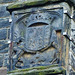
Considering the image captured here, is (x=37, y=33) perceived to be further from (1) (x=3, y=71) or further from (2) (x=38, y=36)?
(1) (x=3, y=71)

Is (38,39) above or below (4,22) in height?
below

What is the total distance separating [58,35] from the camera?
6789 mm

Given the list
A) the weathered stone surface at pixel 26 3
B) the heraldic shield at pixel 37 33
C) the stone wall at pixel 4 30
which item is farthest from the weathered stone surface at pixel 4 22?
the heraldic shield at pixel 37 33

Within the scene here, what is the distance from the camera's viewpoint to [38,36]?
6.85 m

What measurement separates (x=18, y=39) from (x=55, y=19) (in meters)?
0.65

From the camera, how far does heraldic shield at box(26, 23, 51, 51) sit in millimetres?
6793

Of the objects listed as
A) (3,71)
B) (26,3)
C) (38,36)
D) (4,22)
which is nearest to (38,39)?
(38,36)

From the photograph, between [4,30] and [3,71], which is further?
[4,30]

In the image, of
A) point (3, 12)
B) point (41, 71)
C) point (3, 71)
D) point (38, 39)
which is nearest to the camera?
point (41, 71)

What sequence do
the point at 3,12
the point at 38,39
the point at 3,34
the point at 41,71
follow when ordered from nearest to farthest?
the point at 41,71
the point at 38,39
the point at 3,34
the point at 3,12

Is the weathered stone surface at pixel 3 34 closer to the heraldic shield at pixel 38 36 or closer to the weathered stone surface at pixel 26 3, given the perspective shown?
the weathered stone surface at pixel 26 3

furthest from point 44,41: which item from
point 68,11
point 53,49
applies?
point 68,11

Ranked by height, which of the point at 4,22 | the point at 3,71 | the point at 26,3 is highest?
the point at 26,3

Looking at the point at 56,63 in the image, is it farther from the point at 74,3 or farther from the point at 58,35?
the point at 74,3
